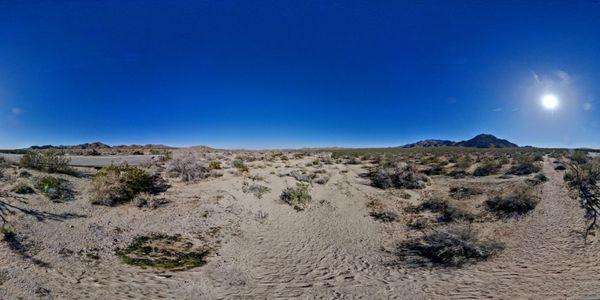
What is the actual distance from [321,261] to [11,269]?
22.1 ft

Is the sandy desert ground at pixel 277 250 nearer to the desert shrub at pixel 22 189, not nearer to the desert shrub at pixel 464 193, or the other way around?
the desert shrub at pixel 22 189

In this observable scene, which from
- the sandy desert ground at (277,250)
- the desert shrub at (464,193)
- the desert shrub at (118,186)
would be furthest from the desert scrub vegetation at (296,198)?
the desert shrub at (464,193)

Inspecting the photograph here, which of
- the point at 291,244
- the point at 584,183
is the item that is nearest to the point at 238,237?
the point at 291,244

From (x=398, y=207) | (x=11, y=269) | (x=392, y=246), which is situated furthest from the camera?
(x=398, y=207)

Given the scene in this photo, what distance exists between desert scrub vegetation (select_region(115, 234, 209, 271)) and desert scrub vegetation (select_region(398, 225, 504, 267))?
221 inches

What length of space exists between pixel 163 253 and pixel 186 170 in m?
10.7

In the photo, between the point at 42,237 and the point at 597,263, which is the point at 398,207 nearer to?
the point at 597,263

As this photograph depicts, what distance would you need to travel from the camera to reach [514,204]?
1120 centimetres

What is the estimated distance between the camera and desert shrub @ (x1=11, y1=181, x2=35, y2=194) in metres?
11.1

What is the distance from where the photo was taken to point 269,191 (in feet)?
52.3

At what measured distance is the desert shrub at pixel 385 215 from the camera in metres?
11.5

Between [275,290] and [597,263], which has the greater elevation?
[597,263]

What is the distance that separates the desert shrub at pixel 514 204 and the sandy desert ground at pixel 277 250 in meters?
0.37

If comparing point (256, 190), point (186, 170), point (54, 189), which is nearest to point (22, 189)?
point (54, 189)
